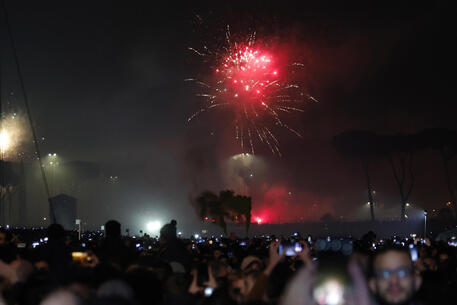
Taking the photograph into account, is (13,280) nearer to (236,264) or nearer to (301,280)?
(301,280)

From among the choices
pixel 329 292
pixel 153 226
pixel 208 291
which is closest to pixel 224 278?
pixel 208 291

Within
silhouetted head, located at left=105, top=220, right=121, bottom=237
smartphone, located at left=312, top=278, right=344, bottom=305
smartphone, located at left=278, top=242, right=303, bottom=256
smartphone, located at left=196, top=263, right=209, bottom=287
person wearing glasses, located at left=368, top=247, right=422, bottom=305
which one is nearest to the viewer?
person wearing glasses, located at left=368, top=247, right=422, bottom=305

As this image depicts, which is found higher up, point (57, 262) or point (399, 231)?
point (399, 231)

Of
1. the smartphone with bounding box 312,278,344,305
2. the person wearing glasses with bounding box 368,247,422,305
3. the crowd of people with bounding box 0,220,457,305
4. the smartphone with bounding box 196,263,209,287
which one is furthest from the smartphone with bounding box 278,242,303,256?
the person wearing glasses with bounding box 368,247,422,305

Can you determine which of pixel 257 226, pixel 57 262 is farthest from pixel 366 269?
pixel 257 226

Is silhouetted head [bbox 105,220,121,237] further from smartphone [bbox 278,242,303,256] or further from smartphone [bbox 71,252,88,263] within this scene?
smartphone [bbox 278,242,303,256]

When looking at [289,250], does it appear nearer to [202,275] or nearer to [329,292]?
[202,275]

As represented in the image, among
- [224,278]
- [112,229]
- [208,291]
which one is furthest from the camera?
[112,229]

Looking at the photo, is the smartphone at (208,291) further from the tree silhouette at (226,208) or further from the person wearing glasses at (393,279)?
the tree silhouette at (226,208)
